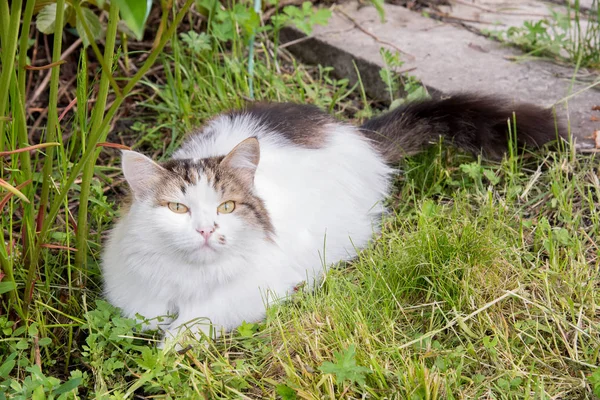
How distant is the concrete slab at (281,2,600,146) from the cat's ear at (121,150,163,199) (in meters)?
1.54

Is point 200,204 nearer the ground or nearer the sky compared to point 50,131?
nearer the ground

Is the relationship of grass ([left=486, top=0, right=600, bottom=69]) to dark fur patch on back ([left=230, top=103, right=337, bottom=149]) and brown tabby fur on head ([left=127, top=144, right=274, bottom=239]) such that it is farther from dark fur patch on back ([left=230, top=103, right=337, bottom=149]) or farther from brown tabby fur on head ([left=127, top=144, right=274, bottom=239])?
brown tabby fur on head ([left=127, top=144, right=274, bottom=239])

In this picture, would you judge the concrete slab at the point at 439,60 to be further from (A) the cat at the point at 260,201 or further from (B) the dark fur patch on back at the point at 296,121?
(B) the dark fur patch on back at the point at 296,121

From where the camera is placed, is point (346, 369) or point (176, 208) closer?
point (346, 369)

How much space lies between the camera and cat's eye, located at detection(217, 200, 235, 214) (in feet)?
6.23

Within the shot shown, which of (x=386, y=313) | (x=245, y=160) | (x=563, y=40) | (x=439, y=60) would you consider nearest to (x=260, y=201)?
(x=245, y=160)

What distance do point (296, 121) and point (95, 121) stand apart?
807 mm

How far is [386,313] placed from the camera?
1895 mm

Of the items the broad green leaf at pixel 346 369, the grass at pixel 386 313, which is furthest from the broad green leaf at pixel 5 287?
the broad green leaf at pixel 346 369

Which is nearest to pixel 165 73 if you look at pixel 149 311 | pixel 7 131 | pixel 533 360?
pixel 7 131

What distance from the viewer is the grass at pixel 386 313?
5.59 feet

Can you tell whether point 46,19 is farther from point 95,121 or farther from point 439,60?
point 439,60

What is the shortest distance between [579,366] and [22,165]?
160cm

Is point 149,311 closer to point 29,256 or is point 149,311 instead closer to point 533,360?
point 29,256
